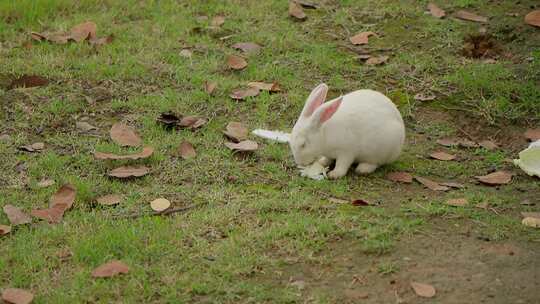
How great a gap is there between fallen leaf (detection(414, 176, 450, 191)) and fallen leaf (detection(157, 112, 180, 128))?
65.5 inches

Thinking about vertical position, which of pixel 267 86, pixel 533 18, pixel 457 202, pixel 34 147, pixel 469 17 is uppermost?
pixel 533 18

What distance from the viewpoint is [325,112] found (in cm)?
500

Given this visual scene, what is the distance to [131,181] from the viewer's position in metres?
5.11

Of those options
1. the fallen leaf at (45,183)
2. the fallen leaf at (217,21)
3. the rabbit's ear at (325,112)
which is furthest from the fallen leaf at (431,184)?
the fallen leaf at (217,21)

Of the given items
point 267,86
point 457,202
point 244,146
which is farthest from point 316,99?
point 267,86

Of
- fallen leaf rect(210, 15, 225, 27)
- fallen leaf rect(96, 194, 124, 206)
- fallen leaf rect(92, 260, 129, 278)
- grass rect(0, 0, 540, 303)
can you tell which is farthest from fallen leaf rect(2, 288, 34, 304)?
fallen leaf rect(210, 15, 225, 27)

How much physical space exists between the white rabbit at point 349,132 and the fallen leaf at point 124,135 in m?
1.05

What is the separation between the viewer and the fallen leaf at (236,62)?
263 inches

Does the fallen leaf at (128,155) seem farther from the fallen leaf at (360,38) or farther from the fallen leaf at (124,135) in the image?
the fallen leaf at (360,38)

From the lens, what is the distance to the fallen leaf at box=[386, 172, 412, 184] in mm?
5142

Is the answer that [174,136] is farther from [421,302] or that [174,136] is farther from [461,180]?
[421,302]

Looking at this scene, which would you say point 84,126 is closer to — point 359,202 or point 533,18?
point 359,202

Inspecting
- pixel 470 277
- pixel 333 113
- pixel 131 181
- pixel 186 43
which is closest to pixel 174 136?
pixel 131 181

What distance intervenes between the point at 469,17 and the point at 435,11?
310mm
